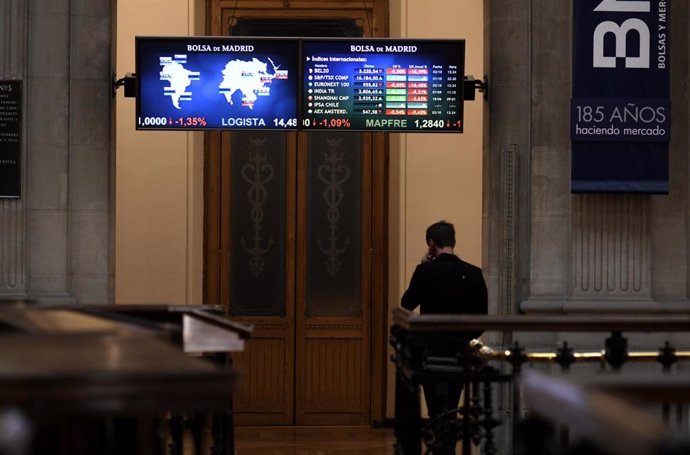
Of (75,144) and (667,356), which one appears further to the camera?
(75,144)

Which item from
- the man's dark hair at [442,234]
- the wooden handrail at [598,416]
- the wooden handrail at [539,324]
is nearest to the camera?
the wooden handrail at [598,416]

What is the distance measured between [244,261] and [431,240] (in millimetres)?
3354

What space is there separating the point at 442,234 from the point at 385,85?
1.22m

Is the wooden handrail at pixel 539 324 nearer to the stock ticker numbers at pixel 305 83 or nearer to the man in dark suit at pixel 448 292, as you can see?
the man in dark suit at pixel 448 292

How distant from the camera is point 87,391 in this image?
2625 mm

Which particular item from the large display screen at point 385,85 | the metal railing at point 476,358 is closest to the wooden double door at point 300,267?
the large display screen at point 385,85

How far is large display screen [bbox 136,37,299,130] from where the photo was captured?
9.00 meters

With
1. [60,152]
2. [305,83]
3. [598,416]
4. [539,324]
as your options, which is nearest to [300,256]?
[305,83]

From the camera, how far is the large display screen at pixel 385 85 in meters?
9.11

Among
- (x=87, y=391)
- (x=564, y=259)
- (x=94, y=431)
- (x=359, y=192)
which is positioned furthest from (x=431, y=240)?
(x=87, y=391)

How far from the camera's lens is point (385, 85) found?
915 cm

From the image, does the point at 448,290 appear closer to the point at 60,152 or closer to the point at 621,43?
the point at 621,43

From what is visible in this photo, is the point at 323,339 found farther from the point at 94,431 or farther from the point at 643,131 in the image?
the point at 94,431

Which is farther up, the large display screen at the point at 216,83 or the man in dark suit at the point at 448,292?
the large display screen at the point at 216,83
